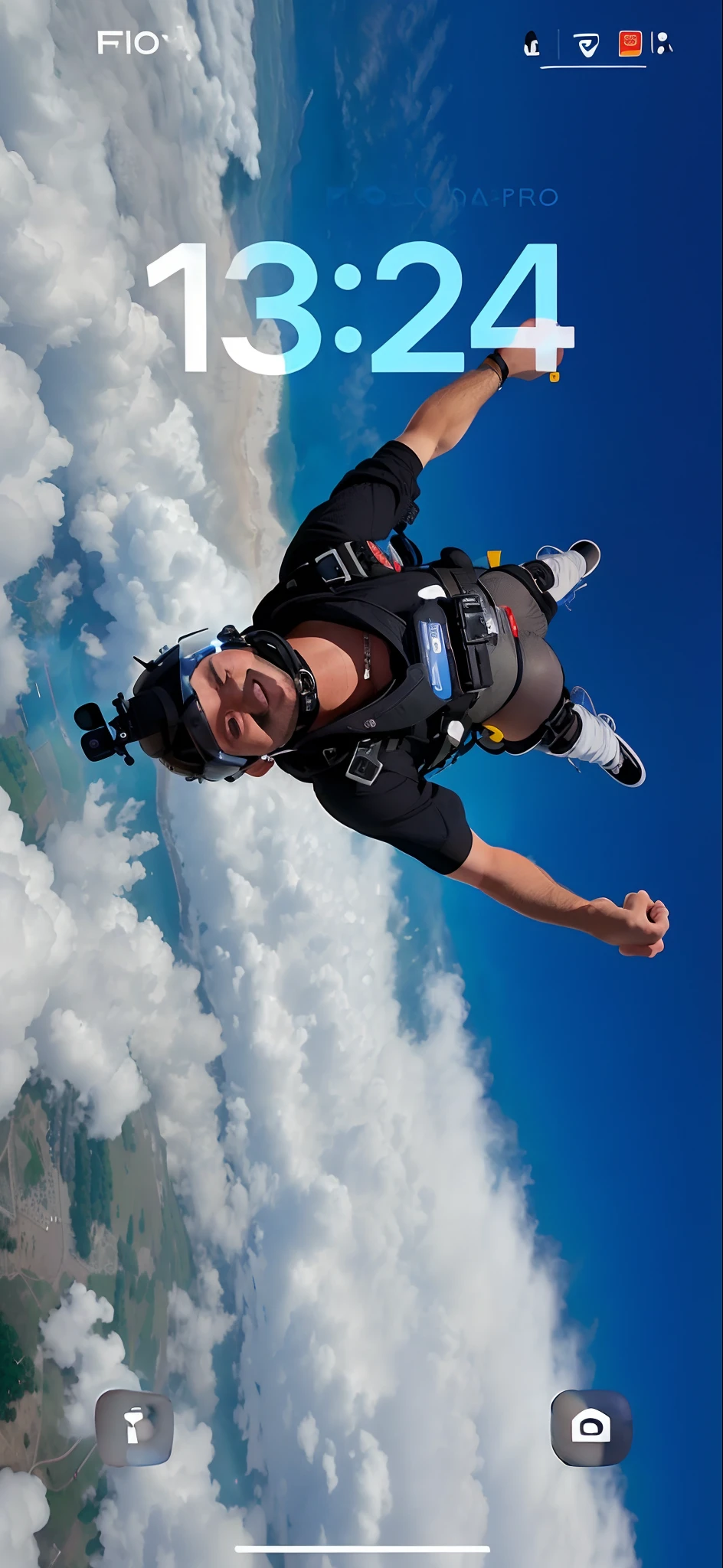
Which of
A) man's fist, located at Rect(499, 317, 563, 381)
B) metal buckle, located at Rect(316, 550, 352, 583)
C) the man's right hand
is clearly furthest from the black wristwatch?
the man's right hand

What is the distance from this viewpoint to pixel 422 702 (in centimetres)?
212

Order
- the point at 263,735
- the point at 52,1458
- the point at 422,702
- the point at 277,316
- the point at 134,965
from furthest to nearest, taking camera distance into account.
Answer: the point at 134,965
the point at 52,1458
the point at 277,316
the point at 422,702
the point at 263,735

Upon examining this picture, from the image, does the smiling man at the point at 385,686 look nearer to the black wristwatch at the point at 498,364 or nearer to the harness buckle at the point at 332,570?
the harness buckle at the point at 332,570

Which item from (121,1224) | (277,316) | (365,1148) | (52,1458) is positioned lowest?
(52,1458)

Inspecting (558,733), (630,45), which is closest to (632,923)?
(558,733)

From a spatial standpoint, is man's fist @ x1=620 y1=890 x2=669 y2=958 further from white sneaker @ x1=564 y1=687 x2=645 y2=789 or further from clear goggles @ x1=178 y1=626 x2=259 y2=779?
clear goggles @ x1=178 y1=626 x2=259 y2=779

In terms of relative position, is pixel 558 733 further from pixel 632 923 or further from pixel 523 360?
pixel 523 360

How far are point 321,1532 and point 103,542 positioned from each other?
430 cm

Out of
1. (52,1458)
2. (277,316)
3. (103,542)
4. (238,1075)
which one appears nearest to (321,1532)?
(52,1458)

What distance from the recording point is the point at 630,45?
274 cm

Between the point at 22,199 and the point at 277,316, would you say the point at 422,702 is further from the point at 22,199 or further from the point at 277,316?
the point at 22,199

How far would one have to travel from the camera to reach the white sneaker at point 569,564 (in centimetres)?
279

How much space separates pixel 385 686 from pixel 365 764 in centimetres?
26

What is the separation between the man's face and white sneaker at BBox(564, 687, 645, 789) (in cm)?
131
